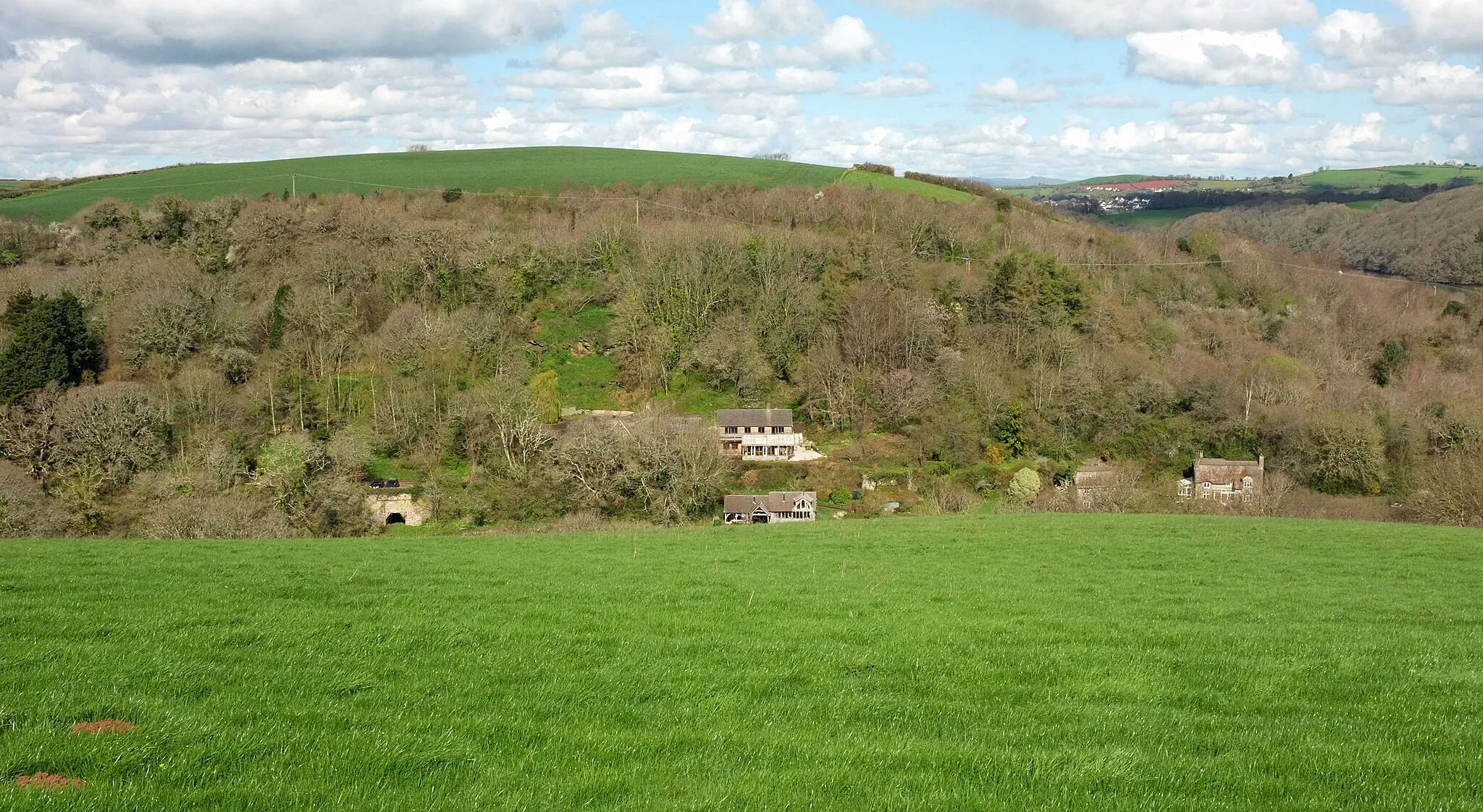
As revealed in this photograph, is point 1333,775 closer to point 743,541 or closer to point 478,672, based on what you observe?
point 478,672

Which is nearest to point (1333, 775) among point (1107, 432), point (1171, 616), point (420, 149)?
point (1171, 616)

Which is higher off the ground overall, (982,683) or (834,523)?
(982,683)

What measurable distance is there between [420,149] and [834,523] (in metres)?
108

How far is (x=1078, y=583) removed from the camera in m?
17.8

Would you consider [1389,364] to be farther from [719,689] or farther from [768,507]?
[719,689]

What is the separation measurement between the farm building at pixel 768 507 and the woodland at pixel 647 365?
58.6 inches

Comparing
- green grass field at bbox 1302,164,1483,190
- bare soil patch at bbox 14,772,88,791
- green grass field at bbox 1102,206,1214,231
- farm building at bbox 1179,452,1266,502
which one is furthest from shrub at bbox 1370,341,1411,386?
green grass field at bbox 1302,164,1483,190

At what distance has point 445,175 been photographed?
97.7 m

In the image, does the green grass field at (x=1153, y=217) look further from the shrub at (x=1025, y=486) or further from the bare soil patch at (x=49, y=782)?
the bare soil patch at (x=49, y=782)

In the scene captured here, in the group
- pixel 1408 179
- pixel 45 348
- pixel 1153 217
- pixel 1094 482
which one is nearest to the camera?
pixel 1094 482

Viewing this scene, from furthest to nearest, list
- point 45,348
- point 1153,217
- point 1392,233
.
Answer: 1. point 1153,217
2. point 1392,233
3. point 45,348

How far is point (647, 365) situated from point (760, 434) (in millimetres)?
10841

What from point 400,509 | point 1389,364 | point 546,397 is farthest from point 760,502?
point 1389,364

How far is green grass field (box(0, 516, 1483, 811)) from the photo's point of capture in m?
6.70
